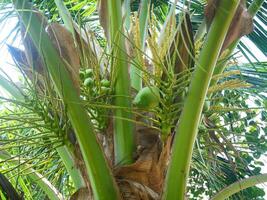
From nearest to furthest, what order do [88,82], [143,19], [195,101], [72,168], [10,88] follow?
[195,101], [88,82], [72,168], [10,88], [143,19]

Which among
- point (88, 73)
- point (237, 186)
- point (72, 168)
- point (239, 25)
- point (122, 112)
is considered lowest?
point (237, 186)

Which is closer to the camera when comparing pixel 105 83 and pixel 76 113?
pixel 76 113

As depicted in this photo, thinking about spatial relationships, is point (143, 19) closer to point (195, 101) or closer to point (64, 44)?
point (64, 44)

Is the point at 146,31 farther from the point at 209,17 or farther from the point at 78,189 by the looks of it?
the point at 78,189

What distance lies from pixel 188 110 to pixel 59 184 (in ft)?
2.59

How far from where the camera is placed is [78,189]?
125 centimetres

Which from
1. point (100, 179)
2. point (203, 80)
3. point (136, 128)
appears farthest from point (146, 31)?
point (100, 179)

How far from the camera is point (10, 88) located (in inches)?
58.6

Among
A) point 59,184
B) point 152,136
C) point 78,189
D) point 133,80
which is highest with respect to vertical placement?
point 133,80

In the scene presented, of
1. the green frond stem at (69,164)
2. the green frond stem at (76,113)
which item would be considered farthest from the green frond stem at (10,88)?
the green frond stem at (76,113)

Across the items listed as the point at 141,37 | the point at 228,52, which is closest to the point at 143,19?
the point at 141,37

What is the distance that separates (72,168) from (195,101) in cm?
46

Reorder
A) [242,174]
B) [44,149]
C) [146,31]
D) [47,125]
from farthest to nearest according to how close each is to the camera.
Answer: [242,174]
[146,31]
[44,149]
[47,125]

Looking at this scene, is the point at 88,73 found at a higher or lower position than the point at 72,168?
higher
